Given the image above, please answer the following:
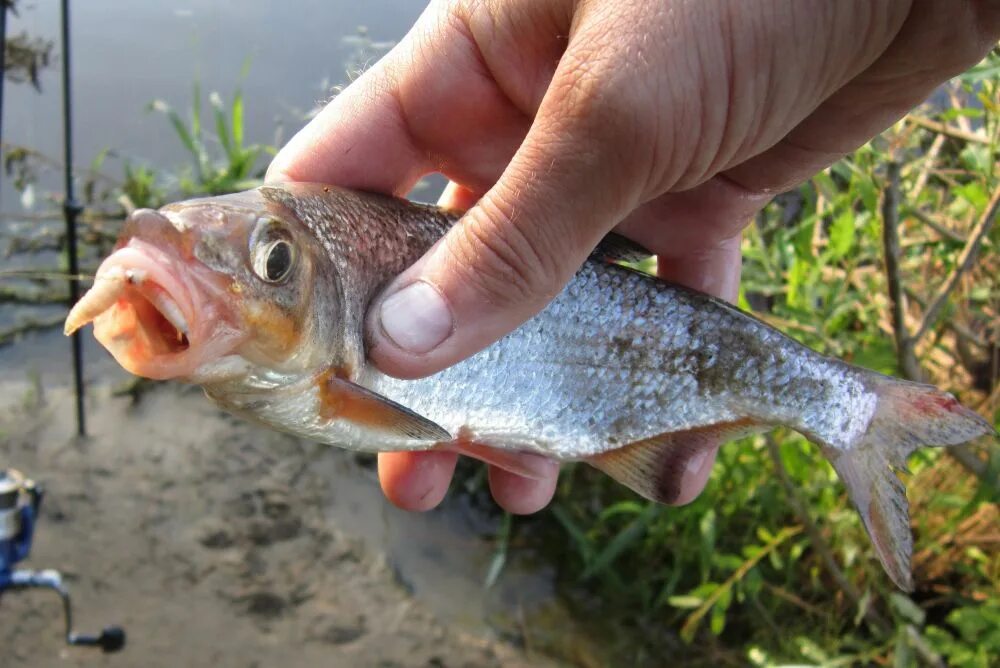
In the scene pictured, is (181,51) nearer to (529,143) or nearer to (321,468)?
(321,468)

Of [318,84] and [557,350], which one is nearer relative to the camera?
[557,350]

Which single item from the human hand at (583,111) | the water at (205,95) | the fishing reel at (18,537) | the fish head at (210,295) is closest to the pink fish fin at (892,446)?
the human hand at (583,111)

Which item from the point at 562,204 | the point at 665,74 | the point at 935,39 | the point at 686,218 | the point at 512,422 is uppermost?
the point at 935,39

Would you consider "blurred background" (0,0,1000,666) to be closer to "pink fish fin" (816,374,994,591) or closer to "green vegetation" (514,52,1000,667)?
"green vegetation" (514,52,1000,667)

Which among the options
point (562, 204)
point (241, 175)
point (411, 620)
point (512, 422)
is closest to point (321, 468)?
point (411, 620)

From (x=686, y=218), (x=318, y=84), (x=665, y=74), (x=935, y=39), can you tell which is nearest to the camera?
(x=665, y=74)

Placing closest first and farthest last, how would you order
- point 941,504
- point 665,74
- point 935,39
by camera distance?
point 665,74 → point 935,39 → point 941,504

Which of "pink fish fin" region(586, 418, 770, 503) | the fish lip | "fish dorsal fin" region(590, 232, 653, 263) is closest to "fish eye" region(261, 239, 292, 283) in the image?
the fish lip

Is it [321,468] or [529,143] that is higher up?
[529,143]
